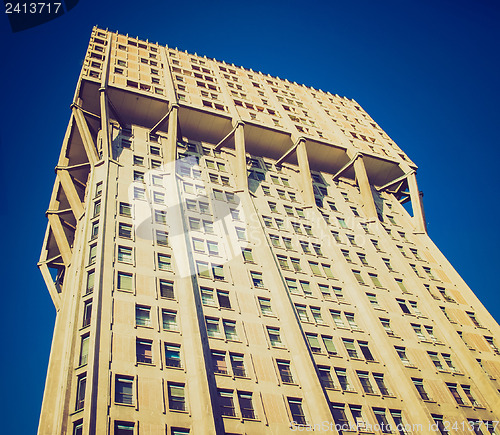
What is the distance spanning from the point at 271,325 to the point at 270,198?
14.3 meters

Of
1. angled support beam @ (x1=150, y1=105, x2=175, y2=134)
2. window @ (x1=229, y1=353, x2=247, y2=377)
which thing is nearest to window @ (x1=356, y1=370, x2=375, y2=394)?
window @ (x1=229, y1=353, x2=247, y2=377)

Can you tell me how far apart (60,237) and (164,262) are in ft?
40.2

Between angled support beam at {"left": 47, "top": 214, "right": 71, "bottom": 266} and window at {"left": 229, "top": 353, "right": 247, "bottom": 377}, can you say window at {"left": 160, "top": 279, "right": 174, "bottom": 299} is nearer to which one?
window at {"left": 229, "top": 353, "right": 247, "bottom": 377}

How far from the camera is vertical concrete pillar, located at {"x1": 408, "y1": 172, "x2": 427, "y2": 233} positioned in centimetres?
4144

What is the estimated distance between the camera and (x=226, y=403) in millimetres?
21188

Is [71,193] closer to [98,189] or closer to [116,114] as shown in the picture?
[98,189]

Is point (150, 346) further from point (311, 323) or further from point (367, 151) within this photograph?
point (367, 151)

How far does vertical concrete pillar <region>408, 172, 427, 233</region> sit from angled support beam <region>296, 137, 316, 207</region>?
1036 centimetres

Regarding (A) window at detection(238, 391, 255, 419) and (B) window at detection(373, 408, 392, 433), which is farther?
(B) window at detection(373, 408, 392, 433)

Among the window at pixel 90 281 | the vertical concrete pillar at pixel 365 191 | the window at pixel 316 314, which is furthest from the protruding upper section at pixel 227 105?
the window at pixel 90 281

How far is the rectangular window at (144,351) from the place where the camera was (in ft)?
69.5

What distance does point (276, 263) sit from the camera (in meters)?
29.9

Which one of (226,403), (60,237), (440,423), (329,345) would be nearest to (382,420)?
(440,423)

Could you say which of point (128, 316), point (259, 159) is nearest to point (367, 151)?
point (259, 159)
